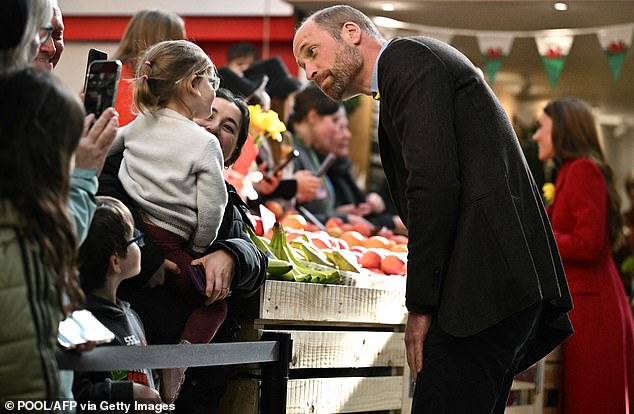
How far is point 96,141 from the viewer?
219 cm

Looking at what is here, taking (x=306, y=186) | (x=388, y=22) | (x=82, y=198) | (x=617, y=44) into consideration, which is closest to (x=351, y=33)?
(x=82, y=198)

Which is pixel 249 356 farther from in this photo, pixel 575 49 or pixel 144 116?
pixel 575 49

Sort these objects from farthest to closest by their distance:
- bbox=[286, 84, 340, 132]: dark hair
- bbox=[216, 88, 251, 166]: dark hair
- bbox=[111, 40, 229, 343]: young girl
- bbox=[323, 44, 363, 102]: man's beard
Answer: bbox=[286, 84, 340, 132]: dark hair → bbox=[216, 88, 251, 166]: dark hair → bbox=[323, 44, 363, 102]: man's beard → bbox=[111, 40, 229, 343]: young girl

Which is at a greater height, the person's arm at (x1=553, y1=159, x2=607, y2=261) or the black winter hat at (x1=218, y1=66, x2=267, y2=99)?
the black winter hat at (x1=218, y1=66, x2=267, y2=99)

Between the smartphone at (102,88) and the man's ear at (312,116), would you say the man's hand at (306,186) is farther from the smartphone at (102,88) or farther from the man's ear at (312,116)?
the smartphone at (102,88)

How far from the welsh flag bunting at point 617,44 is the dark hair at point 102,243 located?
6.00 m

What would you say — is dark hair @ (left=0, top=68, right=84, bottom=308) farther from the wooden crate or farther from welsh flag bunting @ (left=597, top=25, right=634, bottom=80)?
welsh flag bunting @ (left=597, top=25, right=634, bottom=80)

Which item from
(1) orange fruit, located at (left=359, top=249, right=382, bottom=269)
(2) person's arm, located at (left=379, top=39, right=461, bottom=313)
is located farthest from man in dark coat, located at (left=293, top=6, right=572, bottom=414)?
(1) orange fruit, located at (left=359, top=249, right=382, bottom=269)

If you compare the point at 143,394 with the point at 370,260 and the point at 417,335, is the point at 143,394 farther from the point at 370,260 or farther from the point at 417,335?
the point at 370,260

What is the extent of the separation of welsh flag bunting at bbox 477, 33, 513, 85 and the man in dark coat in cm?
560

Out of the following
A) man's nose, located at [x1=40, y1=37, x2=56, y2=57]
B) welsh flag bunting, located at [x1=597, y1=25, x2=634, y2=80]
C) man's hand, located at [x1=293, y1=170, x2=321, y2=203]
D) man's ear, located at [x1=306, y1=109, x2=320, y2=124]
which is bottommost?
man's nose, located at [x1=40, y1=37, x2=56, y2=57]

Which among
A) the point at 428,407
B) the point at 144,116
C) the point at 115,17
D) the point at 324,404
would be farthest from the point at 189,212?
the point at 115,17

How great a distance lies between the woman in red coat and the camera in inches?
196

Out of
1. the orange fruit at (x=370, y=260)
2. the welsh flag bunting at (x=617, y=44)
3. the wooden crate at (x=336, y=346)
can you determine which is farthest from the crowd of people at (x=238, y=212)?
the welsh flag bunting at (x=617, y=44)
